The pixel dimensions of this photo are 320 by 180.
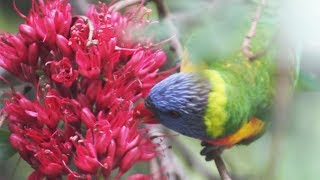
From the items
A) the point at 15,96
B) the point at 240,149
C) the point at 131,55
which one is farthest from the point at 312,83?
the point at 15,96

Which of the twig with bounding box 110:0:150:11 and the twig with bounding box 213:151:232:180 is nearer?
the twig with bounding box 213:151:232:180

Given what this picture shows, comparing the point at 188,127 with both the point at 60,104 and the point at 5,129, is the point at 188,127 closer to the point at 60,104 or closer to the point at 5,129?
the point at 60,104

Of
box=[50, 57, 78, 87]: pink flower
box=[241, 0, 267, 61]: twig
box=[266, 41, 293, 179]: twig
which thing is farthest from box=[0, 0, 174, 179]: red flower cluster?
box=[266, 41, 293, 179]: twig

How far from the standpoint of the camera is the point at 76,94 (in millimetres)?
732

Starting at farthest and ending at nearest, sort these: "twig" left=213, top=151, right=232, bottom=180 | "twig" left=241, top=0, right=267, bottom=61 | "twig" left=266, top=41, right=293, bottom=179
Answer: "twig" left=213, top=151, right=232, bottom=180 → "twig" left=241, top=0, right=267, bottom=61 → "twig" left=266, top=41, right=293, bottom=179

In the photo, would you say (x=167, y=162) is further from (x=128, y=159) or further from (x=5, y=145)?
(x=5, y=145)

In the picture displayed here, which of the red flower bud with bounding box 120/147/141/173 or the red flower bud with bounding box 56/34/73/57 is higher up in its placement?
the red flower bud with bounding box 56/34/73/57

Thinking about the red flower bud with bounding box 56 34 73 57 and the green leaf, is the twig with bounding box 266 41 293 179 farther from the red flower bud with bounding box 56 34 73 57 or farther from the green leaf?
the green leaf

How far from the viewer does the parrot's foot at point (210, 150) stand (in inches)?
29.9

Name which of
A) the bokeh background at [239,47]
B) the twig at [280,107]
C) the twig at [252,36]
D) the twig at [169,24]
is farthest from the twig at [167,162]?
the twig at [280,107]

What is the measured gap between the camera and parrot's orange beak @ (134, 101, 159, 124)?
76 cm

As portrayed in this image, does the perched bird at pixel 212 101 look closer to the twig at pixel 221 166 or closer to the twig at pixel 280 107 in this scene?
the twig at pixel 221 166

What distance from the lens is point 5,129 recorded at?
816 mm

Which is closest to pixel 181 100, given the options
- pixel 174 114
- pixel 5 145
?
pixel 174 114
